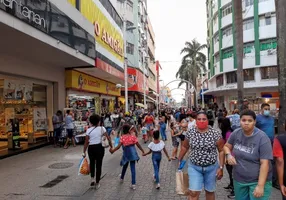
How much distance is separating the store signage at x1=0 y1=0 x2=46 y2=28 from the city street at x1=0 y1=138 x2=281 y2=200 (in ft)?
14.7

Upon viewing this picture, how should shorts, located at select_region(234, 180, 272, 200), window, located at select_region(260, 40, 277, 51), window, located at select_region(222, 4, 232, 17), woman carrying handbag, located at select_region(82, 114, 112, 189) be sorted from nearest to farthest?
shorts, located at select_region(234, 180, 272, 200)
woman carrying handbag, located at select_region(82, 114, 112, 189)
window, located at select_region(260, 40, 277, 51)
window, located at select_region(222, 4, 232, 17)

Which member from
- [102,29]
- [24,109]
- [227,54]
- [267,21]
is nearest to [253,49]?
[267,21]

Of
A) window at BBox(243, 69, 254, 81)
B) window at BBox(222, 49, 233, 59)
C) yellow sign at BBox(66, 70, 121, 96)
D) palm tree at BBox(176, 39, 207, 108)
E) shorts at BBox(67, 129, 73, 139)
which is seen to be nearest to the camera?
shorts at BBox(67, 129, 73, 139)

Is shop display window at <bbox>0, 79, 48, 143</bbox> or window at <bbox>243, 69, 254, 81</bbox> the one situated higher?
window at <bbox>243, 69, 254, 81</bbox>

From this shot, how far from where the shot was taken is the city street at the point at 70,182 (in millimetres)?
6141

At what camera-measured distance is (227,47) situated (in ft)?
139

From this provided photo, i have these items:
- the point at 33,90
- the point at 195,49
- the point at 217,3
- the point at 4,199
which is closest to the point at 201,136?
the point at 4,199

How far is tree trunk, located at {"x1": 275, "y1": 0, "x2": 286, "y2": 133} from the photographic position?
730 cm

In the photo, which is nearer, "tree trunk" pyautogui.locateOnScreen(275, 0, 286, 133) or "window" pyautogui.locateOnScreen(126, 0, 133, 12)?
"tree trunk" pyautogui.locateOnScreen(275, 0, 286, 133)

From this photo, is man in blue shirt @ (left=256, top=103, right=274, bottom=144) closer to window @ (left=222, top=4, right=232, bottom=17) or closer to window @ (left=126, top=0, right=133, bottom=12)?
window @ (left=126, top=0, right=133, bottom=12)

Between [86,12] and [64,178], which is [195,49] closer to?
[86,12]

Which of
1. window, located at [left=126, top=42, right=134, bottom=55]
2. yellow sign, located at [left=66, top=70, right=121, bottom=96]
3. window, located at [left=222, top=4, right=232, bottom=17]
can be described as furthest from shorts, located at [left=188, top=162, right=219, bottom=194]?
window, located at [left=222, top=4, right=232, bottom=17]

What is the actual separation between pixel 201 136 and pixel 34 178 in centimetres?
528

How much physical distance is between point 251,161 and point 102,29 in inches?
700
